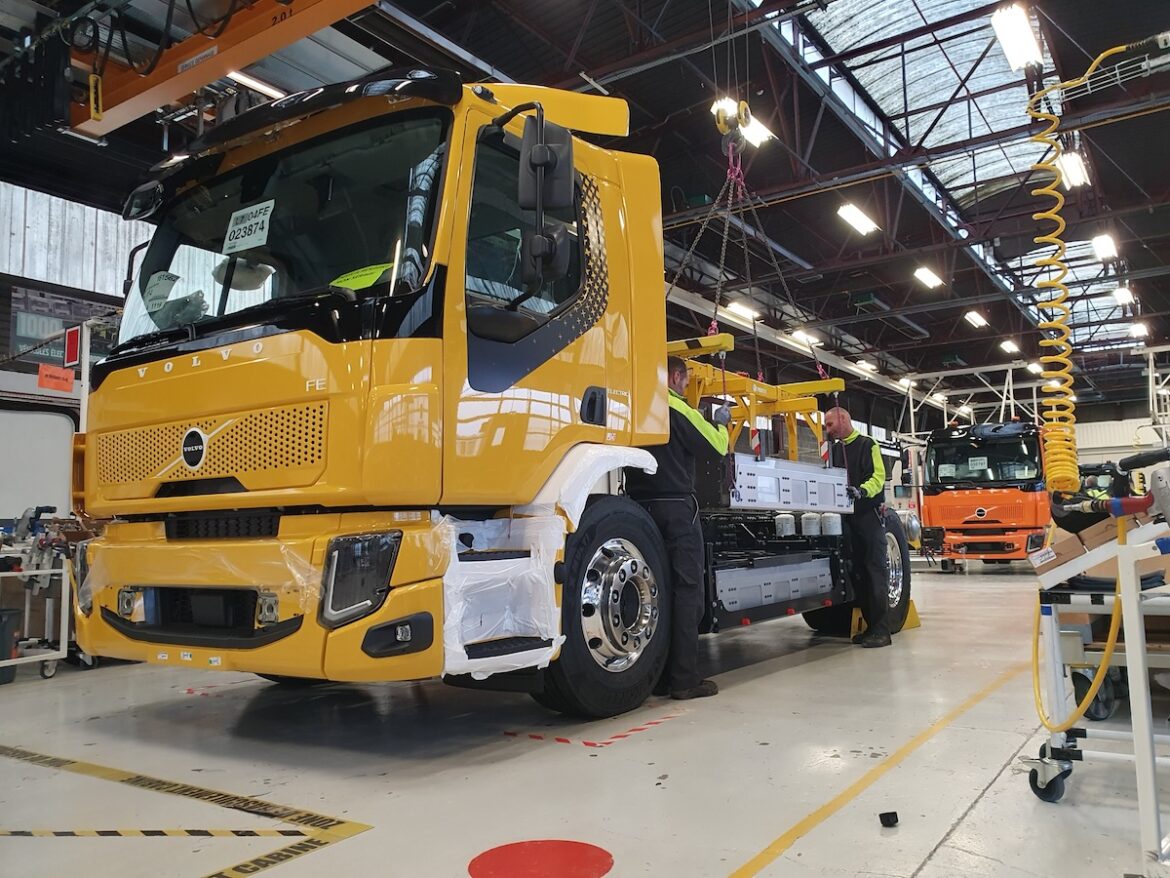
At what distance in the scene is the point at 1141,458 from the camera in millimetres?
2465

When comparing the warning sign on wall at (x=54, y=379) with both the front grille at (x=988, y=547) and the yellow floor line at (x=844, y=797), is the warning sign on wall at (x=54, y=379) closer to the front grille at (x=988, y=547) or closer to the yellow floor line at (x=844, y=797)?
the yellow floor line at (x=844, y=797)

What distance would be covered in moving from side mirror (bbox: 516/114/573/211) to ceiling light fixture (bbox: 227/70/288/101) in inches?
188

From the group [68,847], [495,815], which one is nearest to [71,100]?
[68,847]

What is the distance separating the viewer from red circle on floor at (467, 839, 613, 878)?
236 centimetres

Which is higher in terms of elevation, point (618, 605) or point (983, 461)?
point (983, 461)

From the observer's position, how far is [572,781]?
10.6 feet

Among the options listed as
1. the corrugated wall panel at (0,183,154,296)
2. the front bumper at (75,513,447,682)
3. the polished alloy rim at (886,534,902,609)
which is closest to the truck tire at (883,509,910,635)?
the polished alloy rim at (886,534,902,609)

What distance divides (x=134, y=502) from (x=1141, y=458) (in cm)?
375

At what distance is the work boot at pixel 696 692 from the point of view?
477 centimetres

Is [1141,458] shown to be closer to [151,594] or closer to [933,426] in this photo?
[151,594]

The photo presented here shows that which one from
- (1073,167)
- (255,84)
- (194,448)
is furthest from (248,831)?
A: (1073,167)

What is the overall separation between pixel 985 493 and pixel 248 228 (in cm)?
1347

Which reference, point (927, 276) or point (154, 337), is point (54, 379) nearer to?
point (154, 337)

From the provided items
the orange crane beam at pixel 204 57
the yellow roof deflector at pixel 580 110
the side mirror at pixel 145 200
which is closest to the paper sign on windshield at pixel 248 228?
the side mirror at pixel 145 200
